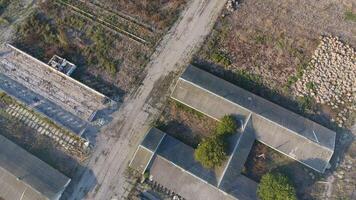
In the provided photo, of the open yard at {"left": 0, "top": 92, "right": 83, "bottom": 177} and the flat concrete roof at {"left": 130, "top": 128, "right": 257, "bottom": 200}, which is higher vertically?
the flat concrete roof at {"left": 130, "top": 128, "right": 257, "bottom": 200}

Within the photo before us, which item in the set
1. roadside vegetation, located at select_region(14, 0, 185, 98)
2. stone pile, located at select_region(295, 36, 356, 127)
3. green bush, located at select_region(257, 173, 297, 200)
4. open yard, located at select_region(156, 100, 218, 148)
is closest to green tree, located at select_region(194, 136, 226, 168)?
open yard, located at select_region(156, 100, 218, 148)

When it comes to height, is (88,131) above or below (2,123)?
above

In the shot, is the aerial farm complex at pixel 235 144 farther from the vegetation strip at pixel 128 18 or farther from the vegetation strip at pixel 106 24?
the vegetation strip at pixel 128 18

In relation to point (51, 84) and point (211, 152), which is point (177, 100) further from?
point (51, 84)

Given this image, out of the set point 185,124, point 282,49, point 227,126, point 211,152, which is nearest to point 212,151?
point 211,152

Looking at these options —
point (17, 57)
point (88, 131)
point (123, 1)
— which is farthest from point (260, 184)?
point (17, 57)

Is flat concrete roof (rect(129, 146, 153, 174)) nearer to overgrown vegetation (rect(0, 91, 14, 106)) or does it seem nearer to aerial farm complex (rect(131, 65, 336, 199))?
aerial farm complex (rect(131, 65, 336, 199))

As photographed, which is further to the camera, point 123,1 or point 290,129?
point 123,1

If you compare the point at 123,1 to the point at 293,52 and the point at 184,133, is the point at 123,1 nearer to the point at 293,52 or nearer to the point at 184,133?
the point at 184,133
